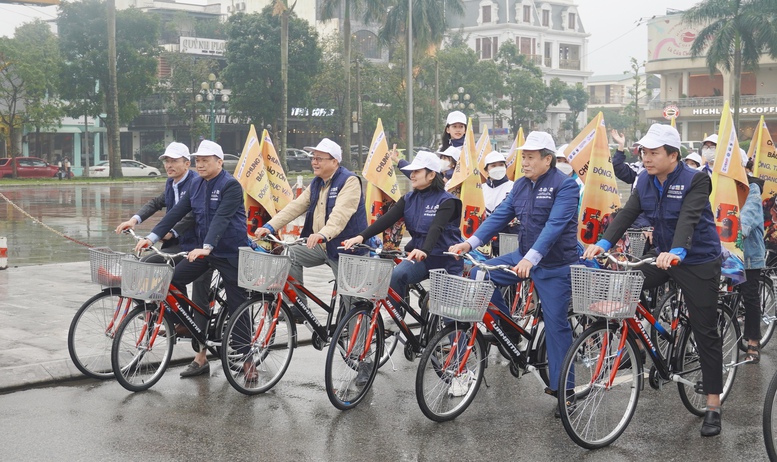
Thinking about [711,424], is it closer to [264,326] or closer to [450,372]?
[450,372]

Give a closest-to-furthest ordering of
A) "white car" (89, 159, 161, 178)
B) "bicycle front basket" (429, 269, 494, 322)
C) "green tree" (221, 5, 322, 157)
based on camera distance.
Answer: "bicycle front basket" (429, 269, 494, 322) → "white car" (89, 159, 161, 178) → "green tree" (221, 5, 322, 157)

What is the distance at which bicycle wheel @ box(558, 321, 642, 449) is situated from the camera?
5.88 meters

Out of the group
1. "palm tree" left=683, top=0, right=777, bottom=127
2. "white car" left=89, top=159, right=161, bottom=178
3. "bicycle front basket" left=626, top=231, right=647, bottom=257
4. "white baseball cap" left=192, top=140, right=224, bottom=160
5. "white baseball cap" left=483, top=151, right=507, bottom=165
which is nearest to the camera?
"white baseball cap" left=192, top=140, right=224, bottom=160

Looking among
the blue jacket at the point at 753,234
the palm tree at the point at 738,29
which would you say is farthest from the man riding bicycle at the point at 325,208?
the palm tree at the point at 738,29

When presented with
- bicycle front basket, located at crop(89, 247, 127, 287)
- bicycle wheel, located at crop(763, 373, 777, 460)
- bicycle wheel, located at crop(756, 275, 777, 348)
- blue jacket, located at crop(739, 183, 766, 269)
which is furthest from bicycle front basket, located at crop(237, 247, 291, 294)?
bicycle wheel, located at crop(756, 275, 777, 348)

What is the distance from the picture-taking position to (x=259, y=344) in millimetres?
7125

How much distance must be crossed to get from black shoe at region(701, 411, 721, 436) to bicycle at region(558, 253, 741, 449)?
0.60ft

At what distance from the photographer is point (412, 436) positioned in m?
6.09

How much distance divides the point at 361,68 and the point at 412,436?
57506 millimetres

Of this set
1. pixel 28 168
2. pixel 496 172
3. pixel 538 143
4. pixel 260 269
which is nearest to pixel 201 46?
pixel 28 168

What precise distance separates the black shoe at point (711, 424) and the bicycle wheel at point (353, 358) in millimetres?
2247

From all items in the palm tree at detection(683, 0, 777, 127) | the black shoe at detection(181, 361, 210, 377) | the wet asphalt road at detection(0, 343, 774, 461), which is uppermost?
the palm tree at detection(683, 0, 777, 127)

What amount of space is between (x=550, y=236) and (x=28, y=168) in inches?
1927

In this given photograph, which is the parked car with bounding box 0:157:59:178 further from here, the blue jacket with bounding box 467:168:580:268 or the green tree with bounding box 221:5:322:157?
the blue jacket with bounding box 467:168:580:268
